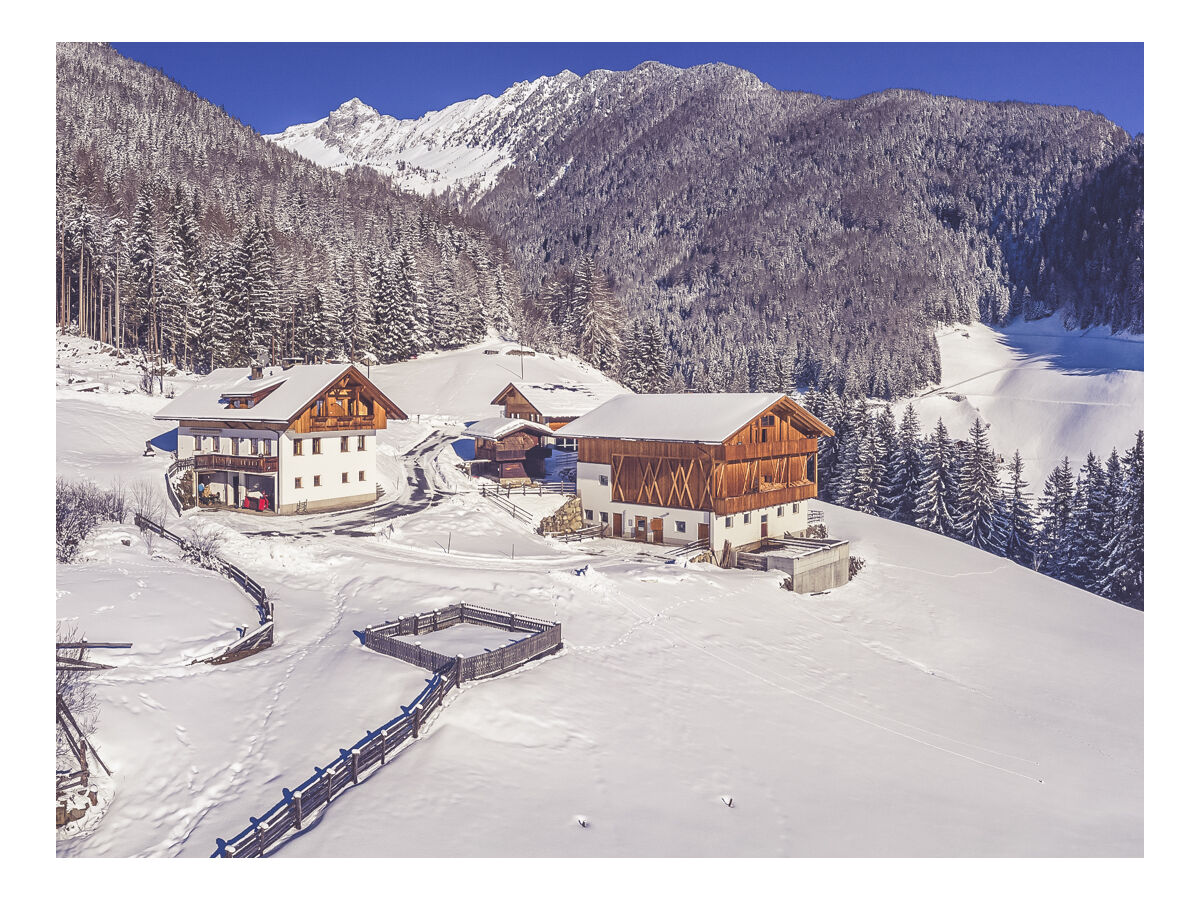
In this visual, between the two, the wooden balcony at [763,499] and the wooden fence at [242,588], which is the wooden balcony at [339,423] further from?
the wooden balcony at [763,499]

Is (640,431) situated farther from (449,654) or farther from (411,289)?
(411,289)

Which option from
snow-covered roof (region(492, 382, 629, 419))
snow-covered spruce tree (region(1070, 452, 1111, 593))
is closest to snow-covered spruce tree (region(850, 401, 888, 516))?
snow-covered spruce tree (region(1070, 452, 1111, 593))

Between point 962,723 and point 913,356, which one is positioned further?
point 913,356

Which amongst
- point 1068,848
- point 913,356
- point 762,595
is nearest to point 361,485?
point 762,595

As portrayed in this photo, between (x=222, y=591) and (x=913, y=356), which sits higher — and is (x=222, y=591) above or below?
below

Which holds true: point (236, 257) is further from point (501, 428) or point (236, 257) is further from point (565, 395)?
point (501, 428)

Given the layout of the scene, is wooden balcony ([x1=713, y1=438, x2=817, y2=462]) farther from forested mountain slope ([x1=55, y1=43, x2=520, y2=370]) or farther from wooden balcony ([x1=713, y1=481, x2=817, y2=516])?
forested mountain slope ([x1=55, y1=43, x2=520, y2=370])
